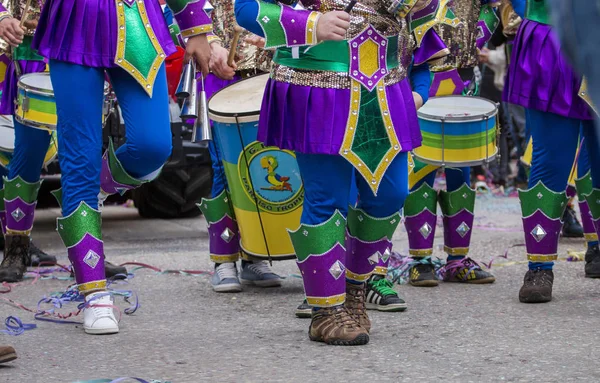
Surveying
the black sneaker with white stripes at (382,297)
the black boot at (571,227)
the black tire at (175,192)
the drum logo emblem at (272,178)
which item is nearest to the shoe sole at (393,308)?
the black sneaker with white stripes at (382,297)

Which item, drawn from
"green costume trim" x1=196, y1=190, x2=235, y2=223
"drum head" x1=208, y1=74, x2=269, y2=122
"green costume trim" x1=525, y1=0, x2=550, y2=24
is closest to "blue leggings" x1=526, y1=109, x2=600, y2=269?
"green costume trim" x1=525, y1=0, x2=550, y2=24

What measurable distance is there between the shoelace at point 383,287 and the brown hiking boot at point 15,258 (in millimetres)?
1922

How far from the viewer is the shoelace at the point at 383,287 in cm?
454

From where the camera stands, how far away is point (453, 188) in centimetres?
541

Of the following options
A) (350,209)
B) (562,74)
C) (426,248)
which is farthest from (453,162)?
(350,209)

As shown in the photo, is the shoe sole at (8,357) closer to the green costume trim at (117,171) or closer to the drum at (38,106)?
the green costume trim at (117,171)

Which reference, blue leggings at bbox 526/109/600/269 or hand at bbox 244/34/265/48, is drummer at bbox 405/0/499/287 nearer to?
blue leggings at bbox 526/109/600/269

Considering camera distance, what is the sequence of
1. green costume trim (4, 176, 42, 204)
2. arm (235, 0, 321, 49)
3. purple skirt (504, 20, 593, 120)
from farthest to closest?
green costume trim (4, 176, 42, 204), purple skirt (504, 20, 593, 120), arm (235, 0, 321, 49)

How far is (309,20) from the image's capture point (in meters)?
3.47

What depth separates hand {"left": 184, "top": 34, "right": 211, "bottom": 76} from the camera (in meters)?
4.31

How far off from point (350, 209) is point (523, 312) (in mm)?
960

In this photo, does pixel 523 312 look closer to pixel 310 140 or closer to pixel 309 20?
pixel 310 140

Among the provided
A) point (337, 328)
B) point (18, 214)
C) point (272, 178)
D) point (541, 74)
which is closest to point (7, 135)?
point (18, 214)

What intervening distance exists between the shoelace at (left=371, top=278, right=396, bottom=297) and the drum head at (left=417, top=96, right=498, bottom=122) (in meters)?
0.99
